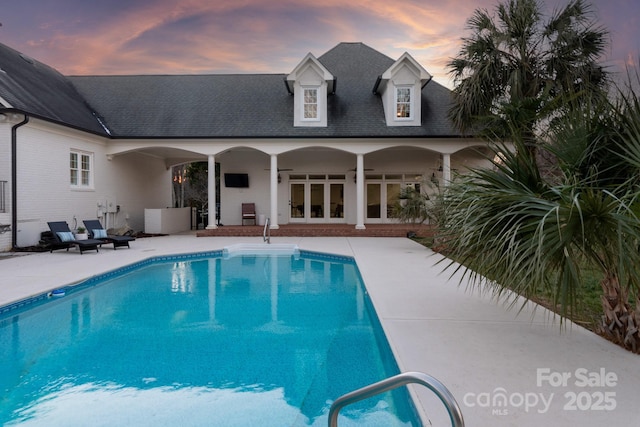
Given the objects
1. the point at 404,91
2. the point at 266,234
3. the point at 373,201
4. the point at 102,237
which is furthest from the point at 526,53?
the point at 102,237

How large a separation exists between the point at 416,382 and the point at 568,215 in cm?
220

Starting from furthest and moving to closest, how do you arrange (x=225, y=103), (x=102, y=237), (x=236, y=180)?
(x=236, y=180), (x=225, y=103), (x=102, y=237)

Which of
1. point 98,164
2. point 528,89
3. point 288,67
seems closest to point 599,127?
point 528,89

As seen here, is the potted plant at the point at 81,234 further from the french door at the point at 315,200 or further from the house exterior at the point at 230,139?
the french door at the point at 315,200

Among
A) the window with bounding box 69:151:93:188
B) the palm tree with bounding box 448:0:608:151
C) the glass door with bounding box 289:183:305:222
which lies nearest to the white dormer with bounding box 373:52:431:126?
the palm tree with bounding box 448:0:608:151

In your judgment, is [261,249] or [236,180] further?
[236,180]

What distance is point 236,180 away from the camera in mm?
18734

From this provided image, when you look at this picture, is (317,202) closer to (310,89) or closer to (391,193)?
(391,193)

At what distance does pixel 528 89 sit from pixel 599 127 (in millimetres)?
10125

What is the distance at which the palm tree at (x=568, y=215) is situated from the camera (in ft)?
9.98

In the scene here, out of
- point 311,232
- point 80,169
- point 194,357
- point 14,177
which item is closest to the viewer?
point 194,357

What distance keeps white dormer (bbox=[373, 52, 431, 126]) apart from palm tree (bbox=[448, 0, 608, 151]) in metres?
3.46

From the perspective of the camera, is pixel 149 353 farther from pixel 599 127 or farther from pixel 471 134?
pixel 471 134

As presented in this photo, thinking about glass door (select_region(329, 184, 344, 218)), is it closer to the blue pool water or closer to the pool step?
the pool step
